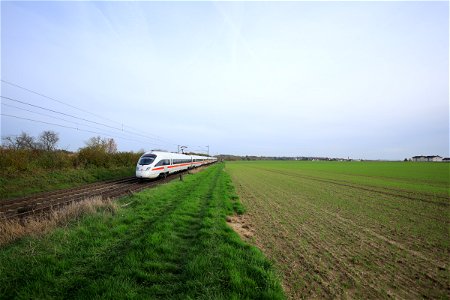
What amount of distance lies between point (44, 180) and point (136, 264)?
63.2 feet

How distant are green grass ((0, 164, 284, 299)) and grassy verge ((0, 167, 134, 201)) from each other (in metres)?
12.9

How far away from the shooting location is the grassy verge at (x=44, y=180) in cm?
1695

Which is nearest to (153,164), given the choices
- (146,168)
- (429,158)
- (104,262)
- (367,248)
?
(146,168)

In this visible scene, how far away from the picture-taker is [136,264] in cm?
511

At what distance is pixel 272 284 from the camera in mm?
4500

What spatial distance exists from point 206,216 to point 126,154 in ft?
108

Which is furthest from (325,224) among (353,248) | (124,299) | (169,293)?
(124,299)

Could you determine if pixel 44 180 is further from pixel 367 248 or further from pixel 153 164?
pixel 367 248

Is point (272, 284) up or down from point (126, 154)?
down

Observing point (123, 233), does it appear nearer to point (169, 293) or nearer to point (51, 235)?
point (51, 235)

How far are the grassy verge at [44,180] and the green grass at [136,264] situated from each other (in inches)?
508

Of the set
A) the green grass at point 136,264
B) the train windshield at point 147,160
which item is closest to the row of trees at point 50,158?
the train windshield at point 147,160

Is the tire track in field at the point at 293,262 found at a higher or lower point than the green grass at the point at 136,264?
lower

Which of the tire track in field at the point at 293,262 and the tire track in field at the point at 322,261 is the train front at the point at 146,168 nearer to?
the tire track in field at the point at 293,262
